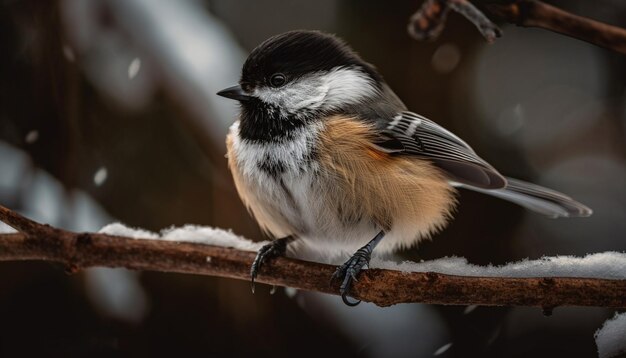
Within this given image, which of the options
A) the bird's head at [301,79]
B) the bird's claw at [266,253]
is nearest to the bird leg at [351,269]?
the bird's claw at [266,253]

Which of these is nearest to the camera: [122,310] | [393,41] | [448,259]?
[448,259]

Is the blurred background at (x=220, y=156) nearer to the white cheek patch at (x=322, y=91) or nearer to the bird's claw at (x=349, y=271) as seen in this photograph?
the white cheek patch at (x=322, y=91)

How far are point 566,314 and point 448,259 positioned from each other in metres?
0.34

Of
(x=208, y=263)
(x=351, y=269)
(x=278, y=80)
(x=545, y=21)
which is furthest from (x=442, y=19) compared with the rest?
(x=208, y=263)

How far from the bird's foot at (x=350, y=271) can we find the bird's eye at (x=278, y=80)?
0.92ft

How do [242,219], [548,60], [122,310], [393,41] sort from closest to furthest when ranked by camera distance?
1. [548,60]
2. [393,41]
3. [122,310]
4. [242,219]

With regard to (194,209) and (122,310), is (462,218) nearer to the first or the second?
(194,209)

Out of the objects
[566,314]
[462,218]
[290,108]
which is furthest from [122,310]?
[566,314]

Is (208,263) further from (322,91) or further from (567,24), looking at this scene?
(567,24)

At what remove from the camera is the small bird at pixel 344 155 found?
901 mm

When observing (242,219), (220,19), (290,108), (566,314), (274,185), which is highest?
(220,19)

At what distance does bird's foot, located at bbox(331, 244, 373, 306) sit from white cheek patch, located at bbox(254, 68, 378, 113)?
0.76 ft

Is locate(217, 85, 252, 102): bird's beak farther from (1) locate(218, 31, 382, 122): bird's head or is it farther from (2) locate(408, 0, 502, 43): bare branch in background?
(2) locate(408, 0, 502, 43): bare branch in background

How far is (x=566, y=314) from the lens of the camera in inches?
42.6
